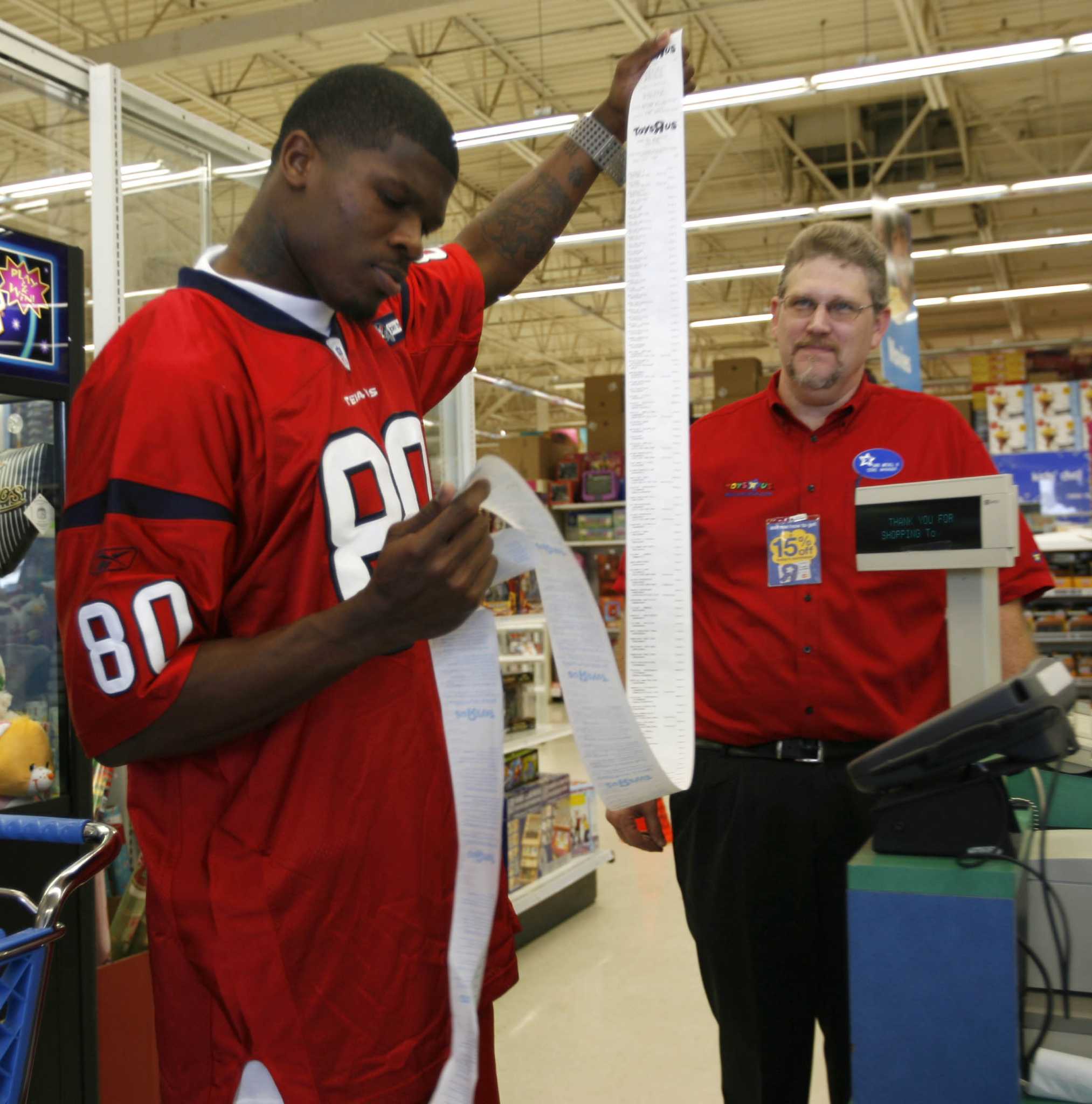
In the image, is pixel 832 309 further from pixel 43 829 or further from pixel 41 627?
pixel 41 627

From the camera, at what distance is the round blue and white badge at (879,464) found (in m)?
2.10

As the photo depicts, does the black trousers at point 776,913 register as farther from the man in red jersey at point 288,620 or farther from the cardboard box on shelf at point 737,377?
the cardboard box on shelf at point 737,377

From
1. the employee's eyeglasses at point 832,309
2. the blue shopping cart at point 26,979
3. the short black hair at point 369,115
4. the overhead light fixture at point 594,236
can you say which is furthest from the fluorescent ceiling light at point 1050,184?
the blue shopping cart at point 26,979

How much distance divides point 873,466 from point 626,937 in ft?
9.57

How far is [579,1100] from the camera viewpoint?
122 inches

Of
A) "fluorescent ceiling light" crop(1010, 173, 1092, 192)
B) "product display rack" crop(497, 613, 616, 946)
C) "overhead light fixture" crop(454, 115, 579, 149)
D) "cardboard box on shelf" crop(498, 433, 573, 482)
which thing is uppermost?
"fluorescent ceiling light" crop(1010, 173, 1092, 192)

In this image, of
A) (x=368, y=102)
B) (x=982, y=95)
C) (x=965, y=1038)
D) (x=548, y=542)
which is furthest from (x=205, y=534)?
(x=982, y=95)

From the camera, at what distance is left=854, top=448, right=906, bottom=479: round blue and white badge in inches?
82.6

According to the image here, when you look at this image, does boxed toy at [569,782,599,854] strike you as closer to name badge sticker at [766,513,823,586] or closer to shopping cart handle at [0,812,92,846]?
name badge sticker at [766,513,823,586]

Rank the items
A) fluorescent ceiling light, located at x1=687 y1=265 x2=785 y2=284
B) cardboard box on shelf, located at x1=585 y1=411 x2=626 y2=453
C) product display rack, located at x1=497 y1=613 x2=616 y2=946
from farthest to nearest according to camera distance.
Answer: fluorescent ceiling light, located at x1=687 y1=265 x2=785 y2=284 → cardboard box on shelf, located at x1=585 y1=411 x2=626 y2=453 → product display rack, located at x1=497 y1=613 x2=616 y2=946

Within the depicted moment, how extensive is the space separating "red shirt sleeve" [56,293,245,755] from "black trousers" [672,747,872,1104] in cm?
129

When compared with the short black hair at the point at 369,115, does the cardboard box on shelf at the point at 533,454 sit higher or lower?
higher

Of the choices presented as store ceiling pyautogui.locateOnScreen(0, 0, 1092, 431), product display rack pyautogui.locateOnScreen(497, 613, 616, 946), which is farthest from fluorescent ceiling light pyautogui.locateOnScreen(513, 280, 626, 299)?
product display rack pyautogui.locateOnScreen(497, 613, 616, 946)

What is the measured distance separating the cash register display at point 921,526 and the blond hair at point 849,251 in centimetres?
74
